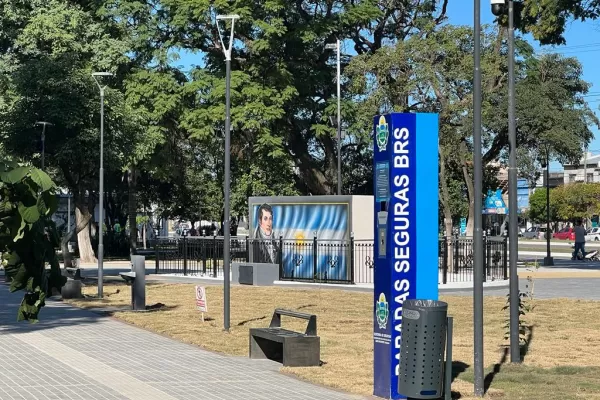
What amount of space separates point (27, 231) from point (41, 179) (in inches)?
6.9

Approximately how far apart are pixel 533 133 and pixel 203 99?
15.0 m

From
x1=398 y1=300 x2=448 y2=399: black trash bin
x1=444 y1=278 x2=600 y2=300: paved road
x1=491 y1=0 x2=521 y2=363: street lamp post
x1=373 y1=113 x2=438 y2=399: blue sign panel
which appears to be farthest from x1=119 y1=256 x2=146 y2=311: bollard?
x1=398 y1=300 x2=448 y2=399: black trash bin

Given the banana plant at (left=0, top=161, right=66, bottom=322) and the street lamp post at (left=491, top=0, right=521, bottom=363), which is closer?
the banana plant at (left=0, top=161, right=66, bottom=322)

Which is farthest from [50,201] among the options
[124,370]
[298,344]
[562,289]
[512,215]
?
[562,289]

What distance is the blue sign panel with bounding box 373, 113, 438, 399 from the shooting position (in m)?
10.7

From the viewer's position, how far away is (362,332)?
17906 millimetres

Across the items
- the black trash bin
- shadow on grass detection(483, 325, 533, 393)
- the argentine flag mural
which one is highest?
the argentine flag mural

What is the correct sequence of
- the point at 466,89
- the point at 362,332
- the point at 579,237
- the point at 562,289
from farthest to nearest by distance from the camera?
the point at 579,237, the point at 466,89, the point at 562,289, the point at 362,332

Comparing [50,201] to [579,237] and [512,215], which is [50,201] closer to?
[512,215]

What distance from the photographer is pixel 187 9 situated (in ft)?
148

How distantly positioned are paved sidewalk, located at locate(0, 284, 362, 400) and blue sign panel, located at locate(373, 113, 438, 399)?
979 mm

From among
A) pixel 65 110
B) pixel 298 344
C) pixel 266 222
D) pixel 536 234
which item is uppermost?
pixel 65 110

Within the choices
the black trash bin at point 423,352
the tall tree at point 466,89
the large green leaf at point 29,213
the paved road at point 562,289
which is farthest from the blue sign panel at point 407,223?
the tall tree at point 466,89

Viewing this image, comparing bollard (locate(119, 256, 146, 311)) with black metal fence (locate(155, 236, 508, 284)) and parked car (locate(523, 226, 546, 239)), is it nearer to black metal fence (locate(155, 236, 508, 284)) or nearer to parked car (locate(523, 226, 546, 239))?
black metal fence (locate(155, 236, 508, 284))
